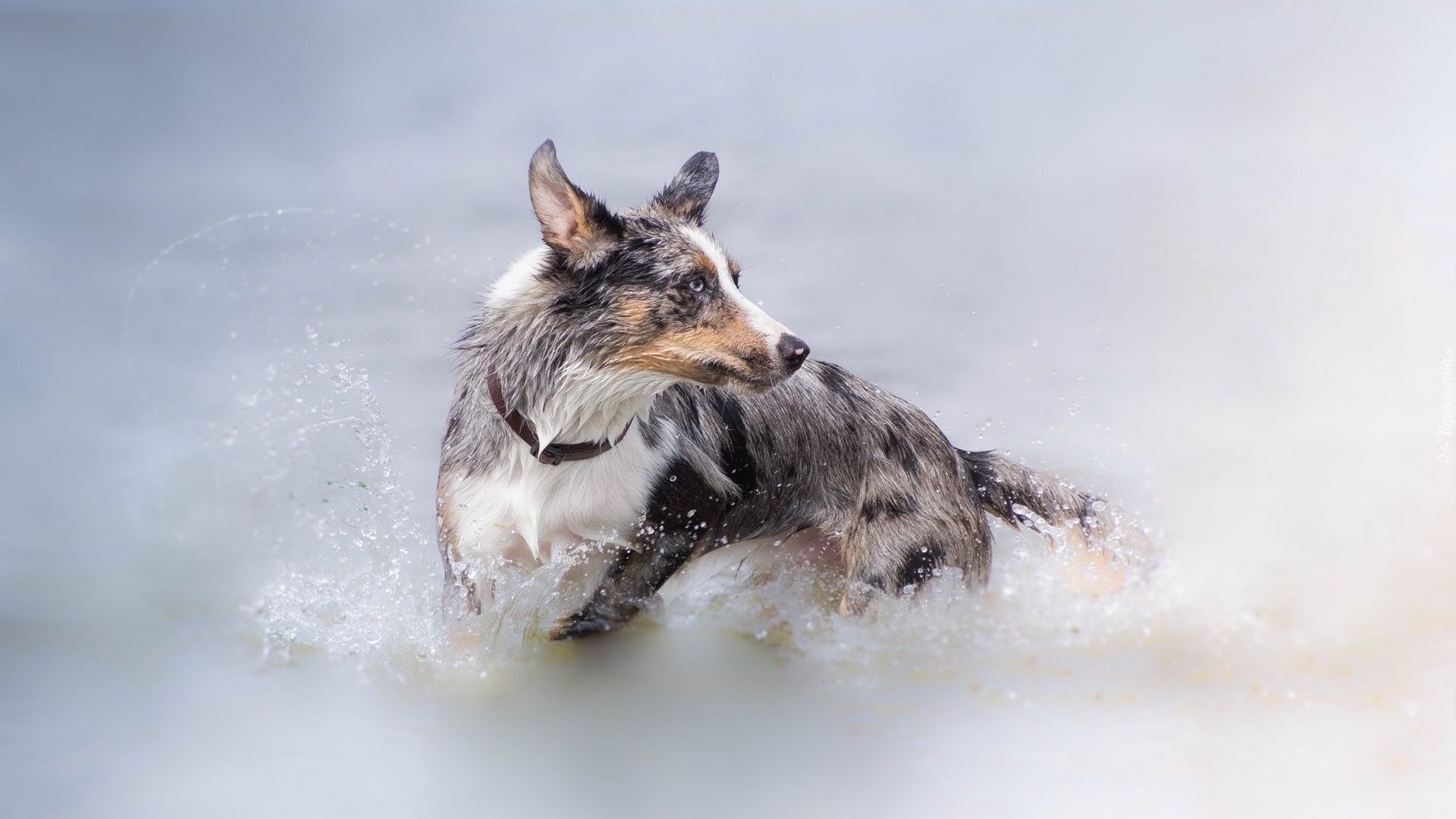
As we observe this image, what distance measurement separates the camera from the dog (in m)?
2.97

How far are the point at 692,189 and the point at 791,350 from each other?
674mm

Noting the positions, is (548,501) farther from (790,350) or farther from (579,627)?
(790,350)

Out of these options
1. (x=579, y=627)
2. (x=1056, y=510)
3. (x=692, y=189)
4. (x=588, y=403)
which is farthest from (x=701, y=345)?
(x=1056, y=510)

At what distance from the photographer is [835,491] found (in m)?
3.59

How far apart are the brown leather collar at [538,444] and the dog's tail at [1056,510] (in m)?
1.26

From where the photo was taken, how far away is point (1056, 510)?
380 cm

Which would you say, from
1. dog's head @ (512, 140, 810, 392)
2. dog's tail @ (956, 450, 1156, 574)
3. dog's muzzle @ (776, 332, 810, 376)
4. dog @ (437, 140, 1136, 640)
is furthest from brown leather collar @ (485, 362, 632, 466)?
dog's tail @ (956, 450, 1156, 574)

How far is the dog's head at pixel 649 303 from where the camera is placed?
115 inches

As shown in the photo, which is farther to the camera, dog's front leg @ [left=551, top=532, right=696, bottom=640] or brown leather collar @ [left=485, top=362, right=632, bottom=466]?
dog's front leg @ [left=551, top=532, right=696, bottom=640]

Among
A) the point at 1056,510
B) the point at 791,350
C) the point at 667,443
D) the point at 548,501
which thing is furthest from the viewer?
the point at 1056,510

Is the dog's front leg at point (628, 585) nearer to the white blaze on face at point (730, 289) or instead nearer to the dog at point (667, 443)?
the dog at point (667, 443)

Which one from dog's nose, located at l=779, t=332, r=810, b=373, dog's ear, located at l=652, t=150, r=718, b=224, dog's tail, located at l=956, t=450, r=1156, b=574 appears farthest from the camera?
dog's tail, located at l=956, t=450, r=1156, b=574

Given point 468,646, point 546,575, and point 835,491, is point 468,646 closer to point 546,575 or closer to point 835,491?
point 546,575

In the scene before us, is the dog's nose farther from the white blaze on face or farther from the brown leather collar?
the brown leather collar
